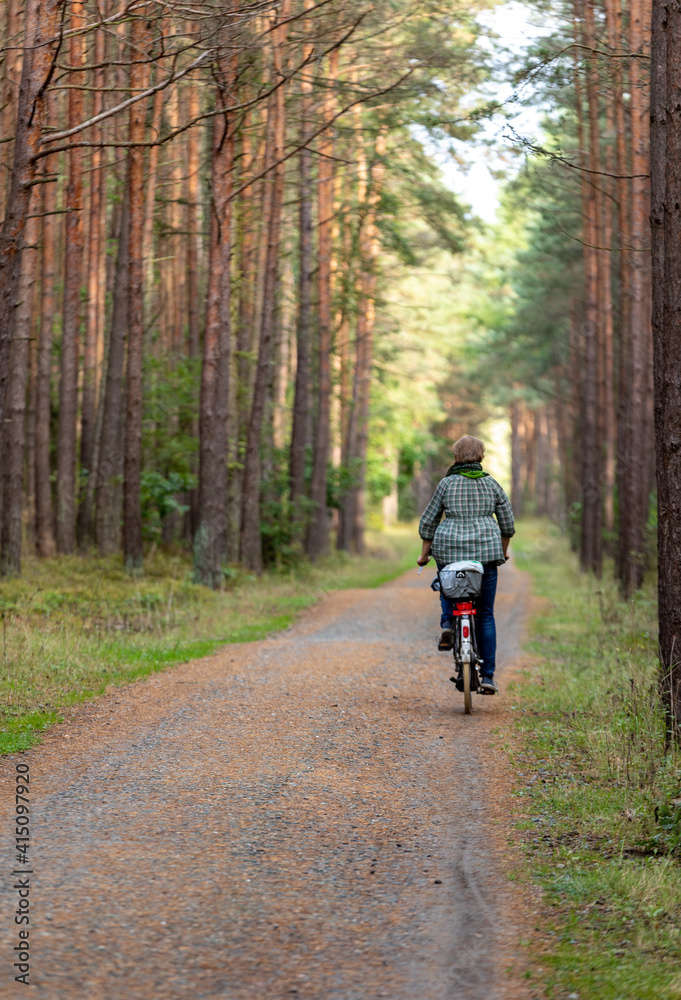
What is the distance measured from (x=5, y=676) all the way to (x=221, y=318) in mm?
10336

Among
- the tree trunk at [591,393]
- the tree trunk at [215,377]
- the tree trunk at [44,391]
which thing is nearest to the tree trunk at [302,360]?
the tree trunk at [215,377]

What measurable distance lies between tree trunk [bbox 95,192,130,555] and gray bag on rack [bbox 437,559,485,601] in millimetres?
12367

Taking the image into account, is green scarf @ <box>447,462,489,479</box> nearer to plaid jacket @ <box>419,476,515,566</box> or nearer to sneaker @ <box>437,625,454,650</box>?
plaid jacket @ <box>419,476,515,566</box>

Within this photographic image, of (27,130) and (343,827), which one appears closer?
(343,827)

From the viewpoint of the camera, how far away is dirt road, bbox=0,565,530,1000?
3.81 m

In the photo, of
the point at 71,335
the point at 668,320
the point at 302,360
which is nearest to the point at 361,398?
the point at 302,360

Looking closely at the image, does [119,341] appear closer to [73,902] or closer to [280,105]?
[280,105]

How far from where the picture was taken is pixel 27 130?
991 cm

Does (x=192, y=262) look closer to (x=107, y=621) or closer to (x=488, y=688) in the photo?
(x=107, y=621)

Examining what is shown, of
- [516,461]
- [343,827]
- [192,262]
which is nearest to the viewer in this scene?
[343,827]

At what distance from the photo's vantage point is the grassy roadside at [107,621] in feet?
28.3

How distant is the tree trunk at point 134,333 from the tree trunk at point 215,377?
1.10m

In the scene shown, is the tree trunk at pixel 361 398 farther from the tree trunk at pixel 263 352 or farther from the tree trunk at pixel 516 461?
the tree trunk at pixel 516 461

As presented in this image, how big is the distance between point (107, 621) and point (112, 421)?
757 centimetres
